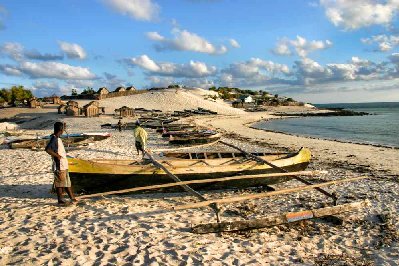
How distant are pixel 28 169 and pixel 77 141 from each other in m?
7.79

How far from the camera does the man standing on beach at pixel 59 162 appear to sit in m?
8.67

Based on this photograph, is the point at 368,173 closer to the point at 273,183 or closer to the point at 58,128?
the point at 273,183

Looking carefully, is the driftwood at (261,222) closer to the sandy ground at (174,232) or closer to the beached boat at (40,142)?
the sandy ground at (174,232)

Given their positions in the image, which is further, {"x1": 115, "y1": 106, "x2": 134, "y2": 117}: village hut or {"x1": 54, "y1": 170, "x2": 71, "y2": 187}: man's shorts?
{"x1": 115, "y1": 106, "x2": 134, "y2": 117}: village hut

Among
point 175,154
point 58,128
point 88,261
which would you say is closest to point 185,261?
point 88,261

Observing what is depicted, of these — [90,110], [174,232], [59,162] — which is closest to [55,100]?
[90,110]

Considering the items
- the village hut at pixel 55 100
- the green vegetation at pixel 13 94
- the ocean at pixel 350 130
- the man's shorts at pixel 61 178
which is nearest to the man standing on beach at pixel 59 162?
the man's shorts at pixel 61 178

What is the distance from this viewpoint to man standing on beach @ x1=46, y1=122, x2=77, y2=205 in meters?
8.67

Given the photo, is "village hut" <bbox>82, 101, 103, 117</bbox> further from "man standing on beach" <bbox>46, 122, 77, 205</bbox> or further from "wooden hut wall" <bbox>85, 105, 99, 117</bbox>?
"man standing on beach" <bbox>46, 122, 77, 205</bbox>

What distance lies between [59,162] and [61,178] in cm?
46

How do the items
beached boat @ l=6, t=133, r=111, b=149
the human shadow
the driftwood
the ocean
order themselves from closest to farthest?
the driftwood < the human shadow < beached boat @ l=6, t=133, r=111, b=149 < the ocean

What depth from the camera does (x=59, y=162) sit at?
886 centimetres

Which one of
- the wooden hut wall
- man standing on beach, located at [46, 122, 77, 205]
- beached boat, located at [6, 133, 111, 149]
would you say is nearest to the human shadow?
man standing on beach, located at [46, 122, 77, 205]

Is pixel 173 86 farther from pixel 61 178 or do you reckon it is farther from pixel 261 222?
pixel 261 222
